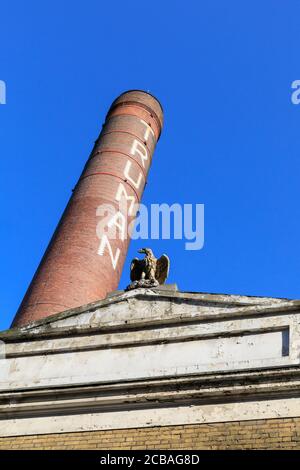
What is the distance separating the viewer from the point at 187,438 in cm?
779

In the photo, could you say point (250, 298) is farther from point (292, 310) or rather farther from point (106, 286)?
point (106, 286)

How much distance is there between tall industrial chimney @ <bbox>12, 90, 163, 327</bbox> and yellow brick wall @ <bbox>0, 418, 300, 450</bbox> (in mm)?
6145

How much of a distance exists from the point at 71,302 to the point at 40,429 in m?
6.22

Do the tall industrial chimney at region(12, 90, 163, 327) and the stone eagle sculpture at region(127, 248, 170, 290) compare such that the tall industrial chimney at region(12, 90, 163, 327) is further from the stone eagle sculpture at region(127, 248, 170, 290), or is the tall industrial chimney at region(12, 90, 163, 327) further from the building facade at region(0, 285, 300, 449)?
the building facade at region(0, 285, 300, 449)

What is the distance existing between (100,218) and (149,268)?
244 inches

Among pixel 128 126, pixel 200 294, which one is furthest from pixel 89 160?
pixel 200 294

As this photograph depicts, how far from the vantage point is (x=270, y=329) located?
8.59 metres

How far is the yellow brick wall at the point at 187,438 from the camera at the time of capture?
749cm

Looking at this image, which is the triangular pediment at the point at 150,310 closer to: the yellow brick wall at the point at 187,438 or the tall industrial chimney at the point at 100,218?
the yellow brick wall at the point at 187,438

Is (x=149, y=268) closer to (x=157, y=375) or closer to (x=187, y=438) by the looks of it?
(x=157, y=375)

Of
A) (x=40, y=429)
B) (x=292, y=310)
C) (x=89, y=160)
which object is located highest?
(x=89, y=160)

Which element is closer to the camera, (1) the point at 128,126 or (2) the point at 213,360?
(2) the point at 213,360

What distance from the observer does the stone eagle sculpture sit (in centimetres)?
1048

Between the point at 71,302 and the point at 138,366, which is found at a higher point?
the point at 71,302
